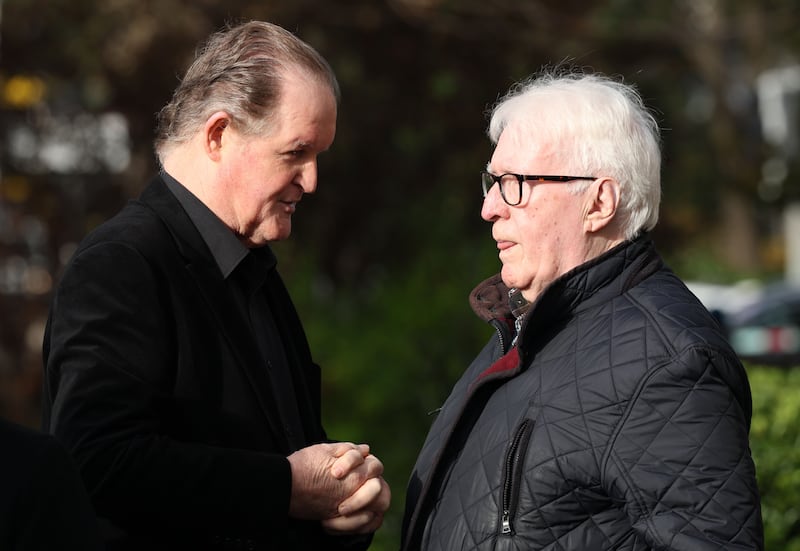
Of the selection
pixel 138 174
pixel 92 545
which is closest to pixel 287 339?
pixel 92 545

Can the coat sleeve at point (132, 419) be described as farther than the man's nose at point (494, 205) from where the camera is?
No

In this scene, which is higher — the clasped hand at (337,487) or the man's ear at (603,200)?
the man's ear at (603,200)

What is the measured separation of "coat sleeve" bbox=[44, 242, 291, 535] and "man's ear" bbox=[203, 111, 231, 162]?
1.05 ft

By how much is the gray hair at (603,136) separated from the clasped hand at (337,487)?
794mm

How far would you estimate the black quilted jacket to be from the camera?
7.59 feet

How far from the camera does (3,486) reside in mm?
1623

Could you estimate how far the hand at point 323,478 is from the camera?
2.60 metres

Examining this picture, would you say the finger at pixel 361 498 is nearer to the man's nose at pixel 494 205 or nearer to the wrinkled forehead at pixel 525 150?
the man's nose at pixel 494 205

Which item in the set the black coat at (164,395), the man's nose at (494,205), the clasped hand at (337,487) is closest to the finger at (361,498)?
the clasped hand at (337,487)

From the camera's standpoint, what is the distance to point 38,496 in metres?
1.66

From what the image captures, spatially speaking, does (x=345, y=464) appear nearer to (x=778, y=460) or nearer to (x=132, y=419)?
(x=132, y=419)

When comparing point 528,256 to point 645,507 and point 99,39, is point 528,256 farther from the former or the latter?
point 99,39

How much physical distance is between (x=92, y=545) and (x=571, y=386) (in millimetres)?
1147

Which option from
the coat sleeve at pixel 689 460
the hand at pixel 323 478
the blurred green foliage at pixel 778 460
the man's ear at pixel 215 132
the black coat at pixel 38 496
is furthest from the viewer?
the blurred green foliage at pixel 778 460
